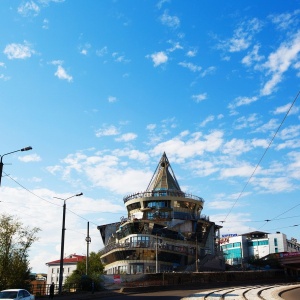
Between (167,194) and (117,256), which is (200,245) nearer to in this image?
(167,194)

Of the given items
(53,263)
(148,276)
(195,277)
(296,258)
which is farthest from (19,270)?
(53,263)

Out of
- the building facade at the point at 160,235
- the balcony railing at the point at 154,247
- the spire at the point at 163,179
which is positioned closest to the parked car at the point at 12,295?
the building facade at the point at 160,235

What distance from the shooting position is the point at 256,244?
14050 centimetres

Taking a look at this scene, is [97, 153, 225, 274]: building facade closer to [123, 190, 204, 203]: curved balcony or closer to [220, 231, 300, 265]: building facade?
[123, 190, 204, 203]: curved balcony

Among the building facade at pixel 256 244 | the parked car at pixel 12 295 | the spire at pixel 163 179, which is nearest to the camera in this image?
the parked car at pixel 12 295

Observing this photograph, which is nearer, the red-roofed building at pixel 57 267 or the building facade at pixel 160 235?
the building facade at pixel 160 235

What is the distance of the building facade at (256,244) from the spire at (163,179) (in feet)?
137

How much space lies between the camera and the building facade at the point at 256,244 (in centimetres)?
13475

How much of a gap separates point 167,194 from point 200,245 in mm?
14153

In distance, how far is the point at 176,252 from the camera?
80625 mm

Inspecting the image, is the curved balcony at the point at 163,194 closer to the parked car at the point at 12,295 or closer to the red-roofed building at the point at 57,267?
the red-roofed building at the point at 57,267

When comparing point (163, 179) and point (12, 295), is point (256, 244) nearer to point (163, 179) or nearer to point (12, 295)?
point (163, 179)

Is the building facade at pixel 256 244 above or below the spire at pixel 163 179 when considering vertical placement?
below

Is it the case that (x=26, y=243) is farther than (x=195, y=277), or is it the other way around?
(x=195, y=277)
